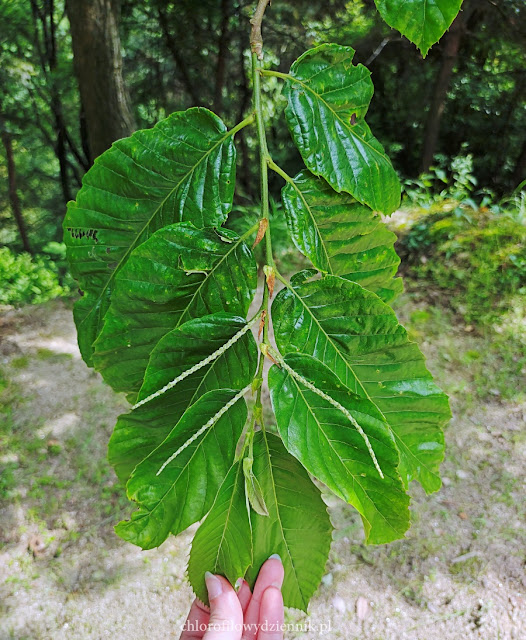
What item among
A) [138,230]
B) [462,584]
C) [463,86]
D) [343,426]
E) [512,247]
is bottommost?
[462,584]

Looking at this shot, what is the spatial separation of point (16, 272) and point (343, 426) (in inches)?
166

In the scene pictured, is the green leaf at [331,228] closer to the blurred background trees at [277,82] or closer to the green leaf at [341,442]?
the green leaf at [341,442]

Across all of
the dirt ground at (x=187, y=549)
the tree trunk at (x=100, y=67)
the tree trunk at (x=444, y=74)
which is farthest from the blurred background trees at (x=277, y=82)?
the dirt ground at (x=187, y=549)

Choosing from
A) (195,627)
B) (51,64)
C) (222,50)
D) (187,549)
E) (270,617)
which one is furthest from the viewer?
(51,64)

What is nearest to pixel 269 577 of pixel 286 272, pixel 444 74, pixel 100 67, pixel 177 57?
pixel 100 67

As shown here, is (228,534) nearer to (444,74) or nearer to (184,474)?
(184,474)

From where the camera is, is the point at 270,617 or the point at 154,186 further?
the point at 270,617

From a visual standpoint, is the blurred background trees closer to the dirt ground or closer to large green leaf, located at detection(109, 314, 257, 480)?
the dirt ground

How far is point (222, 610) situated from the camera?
28.7 inches

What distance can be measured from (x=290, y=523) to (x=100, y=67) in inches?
99.6

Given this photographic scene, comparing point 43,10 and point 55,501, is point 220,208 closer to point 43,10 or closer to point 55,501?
point 55,501

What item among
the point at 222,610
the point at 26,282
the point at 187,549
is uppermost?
the point at 222,610

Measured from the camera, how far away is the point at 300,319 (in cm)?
57

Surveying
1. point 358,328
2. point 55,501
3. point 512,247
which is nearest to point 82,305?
point 358,328
